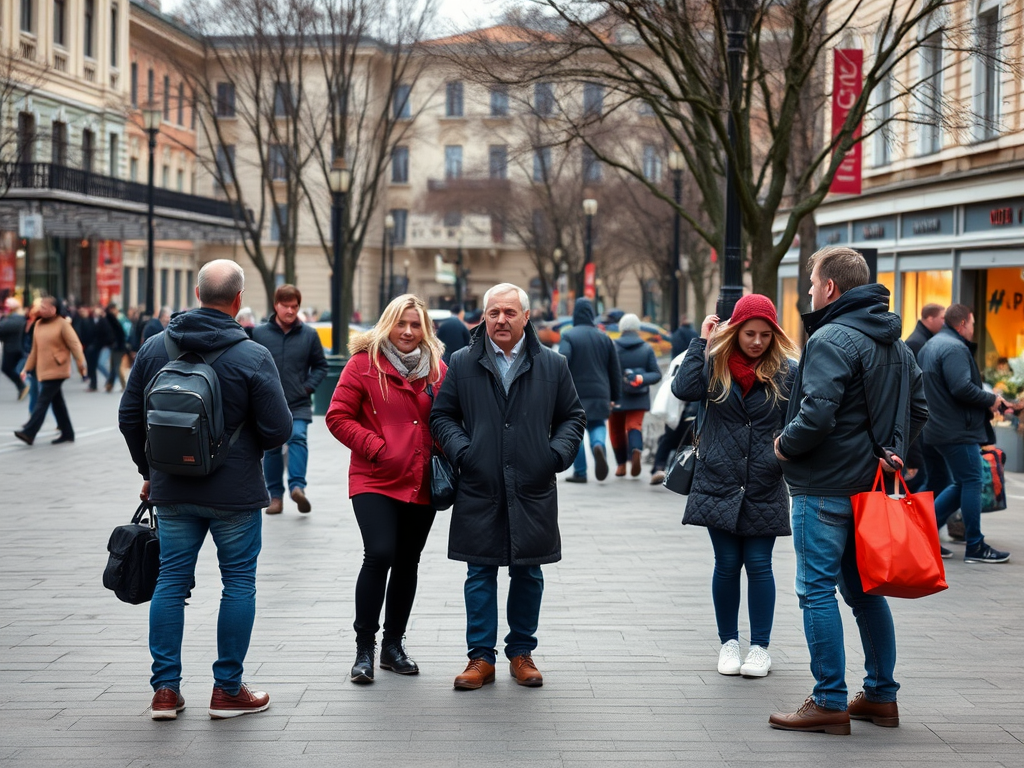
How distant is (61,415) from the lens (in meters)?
17.8

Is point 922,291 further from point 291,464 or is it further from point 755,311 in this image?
point 755,311

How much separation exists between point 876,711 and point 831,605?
496mm

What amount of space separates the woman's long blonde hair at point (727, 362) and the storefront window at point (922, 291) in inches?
694

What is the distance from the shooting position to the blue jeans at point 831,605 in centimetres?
550

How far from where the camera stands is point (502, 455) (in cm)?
610

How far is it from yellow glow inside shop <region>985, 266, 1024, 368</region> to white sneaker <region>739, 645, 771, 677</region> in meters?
16.2

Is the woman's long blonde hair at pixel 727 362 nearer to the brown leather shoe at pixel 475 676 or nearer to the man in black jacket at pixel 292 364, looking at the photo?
the brown leather shoe at pixel 475 676

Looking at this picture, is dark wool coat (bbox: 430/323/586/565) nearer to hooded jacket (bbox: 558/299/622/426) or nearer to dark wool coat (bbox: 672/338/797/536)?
dark wool coat (bbox: 672/338/797/536)

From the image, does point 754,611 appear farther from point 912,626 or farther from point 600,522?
point 600,522

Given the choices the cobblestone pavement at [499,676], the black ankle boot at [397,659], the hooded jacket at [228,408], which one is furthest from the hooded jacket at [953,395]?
the hooded jacket at [228,408]

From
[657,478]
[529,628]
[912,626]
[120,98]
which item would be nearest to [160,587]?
[529,628]

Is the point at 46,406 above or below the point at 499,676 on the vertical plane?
above

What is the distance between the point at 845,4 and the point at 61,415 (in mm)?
17881

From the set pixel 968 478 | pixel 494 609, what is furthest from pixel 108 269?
pixel 494 609
